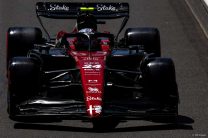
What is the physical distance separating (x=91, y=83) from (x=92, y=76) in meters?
0.16

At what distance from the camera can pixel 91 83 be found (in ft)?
39.7

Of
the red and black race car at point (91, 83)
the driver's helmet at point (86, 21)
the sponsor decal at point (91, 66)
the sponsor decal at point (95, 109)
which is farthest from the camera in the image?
the driver's helmet at point (86, 21)

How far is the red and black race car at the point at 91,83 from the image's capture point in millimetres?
11820

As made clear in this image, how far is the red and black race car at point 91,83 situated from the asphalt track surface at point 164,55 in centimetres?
20

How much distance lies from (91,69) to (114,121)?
772mm

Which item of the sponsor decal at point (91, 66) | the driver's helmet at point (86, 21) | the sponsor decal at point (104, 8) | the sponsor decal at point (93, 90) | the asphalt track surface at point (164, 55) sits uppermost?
the sponsor decal at point (104, 8)

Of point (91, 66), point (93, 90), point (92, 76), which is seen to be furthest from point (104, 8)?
point (93, 90)

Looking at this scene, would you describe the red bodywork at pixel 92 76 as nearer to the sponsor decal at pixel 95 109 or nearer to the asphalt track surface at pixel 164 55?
the sponsor decal at pixel 95 109

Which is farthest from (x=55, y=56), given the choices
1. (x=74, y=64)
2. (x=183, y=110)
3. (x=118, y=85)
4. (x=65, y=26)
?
(x=65, y=26)

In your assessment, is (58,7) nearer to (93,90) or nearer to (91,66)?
(91,66)

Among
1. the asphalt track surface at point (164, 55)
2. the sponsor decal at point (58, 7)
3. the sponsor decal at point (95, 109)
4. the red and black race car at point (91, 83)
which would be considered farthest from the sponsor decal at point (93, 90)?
the sponsor decal at point (58, 7)

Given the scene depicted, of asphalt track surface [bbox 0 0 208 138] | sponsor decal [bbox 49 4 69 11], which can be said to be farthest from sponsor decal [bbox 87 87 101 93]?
sponsor decal [bbox 49 4 69 11]

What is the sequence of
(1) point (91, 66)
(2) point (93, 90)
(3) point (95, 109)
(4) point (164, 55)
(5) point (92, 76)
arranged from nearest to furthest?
(3) point (95, 109) → (2) point (93, 90) → (5) point (92, 76) → (1) point (91, 66) → (4) point (164, 55)

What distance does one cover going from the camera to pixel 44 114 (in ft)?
38.5
